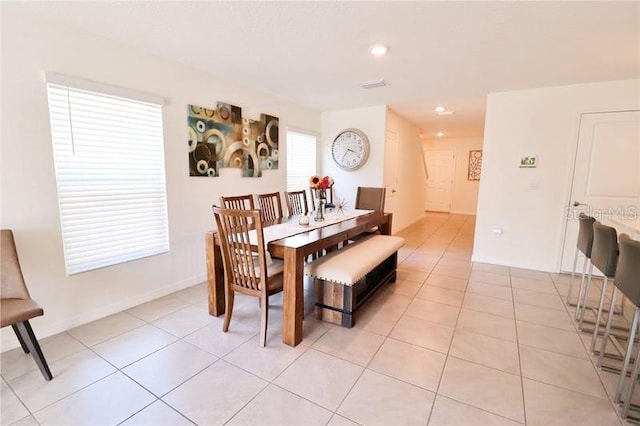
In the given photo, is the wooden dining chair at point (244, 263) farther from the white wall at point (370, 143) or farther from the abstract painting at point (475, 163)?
the abstract painting at point (475, 163)

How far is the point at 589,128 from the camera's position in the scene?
3512 mm

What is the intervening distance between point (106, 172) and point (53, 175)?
1.15 ft

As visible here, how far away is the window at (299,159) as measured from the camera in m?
4.77

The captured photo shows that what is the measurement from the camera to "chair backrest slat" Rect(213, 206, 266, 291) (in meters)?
2.03

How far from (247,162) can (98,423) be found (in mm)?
2939

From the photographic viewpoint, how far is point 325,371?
1890 millimetres

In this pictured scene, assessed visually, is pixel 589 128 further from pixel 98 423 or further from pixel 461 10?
pixel 98 423

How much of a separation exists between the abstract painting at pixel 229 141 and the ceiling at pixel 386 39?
465 millimetres

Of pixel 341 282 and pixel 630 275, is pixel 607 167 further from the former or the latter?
pixel 341 282

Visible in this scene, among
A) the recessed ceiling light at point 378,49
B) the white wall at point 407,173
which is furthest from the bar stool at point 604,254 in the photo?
the white wall at point 407,173

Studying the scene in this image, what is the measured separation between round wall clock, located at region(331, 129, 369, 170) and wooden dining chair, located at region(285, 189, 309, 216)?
1497 mm

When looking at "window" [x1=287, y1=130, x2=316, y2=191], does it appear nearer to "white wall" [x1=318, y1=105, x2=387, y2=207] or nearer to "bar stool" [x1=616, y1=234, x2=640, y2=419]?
"white wall" [x1=318, y1=105, x2=387, y2=207]

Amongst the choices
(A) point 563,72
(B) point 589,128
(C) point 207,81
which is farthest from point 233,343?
(B) point 589,128

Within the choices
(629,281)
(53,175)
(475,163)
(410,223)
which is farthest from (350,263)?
(475,163)
